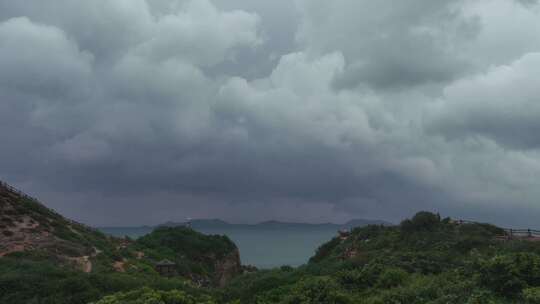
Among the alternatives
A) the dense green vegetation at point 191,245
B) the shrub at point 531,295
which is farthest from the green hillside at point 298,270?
the dense green vegetation at point 191,245

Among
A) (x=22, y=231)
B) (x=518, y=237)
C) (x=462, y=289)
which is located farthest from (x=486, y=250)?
(x=22, y=231)

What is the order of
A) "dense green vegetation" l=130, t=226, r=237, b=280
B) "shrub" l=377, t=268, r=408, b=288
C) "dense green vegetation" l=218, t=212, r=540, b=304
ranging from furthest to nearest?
1. "dense green vegetation" l=130, t=226, r=237, b=280
2. "shrub" l=377, t=268, r=408, b=288
3. "dense green vegetation" l=218, t=212, r=540, b=304

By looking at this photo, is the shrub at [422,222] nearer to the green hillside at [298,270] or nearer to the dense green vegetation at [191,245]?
the green hillside at [298,270]

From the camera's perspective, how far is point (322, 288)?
1700 centimetres

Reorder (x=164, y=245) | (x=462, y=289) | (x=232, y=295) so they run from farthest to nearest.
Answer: (x=164, y=245), (x=232, y=295), (x=462, y=289)

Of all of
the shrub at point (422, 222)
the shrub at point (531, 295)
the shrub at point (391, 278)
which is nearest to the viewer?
the shrub at point (531, 295)

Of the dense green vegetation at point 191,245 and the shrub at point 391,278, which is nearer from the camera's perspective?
the shrub at point 391,278

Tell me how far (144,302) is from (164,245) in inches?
2222

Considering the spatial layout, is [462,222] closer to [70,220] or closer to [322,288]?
[322,288]

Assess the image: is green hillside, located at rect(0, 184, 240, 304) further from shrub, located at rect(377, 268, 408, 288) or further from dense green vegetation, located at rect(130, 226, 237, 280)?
shrub, located at rect(377, 268, 408, 288)

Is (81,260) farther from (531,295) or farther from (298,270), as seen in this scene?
(531,295)

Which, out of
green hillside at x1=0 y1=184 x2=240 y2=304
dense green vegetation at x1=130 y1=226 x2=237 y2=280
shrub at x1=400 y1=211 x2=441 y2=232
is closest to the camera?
Answer: green hillside at x1=0 y1=184 x2=240 y2=304

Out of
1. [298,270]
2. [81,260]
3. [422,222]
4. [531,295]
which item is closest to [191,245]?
[81,260]

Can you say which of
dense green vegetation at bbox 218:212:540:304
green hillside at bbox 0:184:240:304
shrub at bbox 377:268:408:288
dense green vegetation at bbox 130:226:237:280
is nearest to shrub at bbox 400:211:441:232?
dense green vegetation at bbox 218:212:540:304
